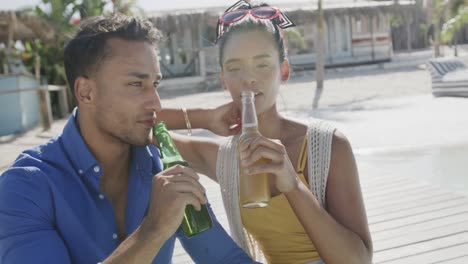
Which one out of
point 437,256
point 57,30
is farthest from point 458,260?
point 57,30

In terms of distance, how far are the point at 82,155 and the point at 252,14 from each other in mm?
976

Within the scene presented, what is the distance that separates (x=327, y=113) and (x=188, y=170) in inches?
448

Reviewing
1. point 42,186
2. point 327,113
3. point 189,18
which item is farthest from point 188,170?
point 189,18

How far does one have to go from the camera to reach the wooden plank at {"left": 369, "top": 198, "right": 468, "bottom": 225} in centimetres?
367

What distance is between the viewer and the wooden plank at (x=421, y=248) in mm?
2956

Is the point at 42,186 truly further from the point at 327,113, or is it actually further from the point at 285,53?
the point at 327,113

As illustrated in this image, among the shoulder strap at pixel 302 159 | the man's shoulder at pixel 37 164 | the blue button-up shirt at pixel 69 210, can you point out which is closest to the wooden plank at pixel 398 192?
the shoulder strap at pixel 302 159

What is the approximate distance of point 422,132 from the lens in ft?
31.1

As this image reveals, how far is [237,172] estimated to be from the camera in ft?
7.72

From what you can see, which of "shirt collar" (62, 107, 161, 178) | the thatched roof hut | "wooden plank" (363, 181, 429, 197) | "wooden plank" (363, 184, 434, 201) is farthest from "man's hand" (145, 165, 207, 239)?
the thatched roof hut

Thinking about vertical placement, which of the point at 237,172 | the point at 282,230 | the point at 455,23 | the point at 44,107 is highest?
the point at 455,23

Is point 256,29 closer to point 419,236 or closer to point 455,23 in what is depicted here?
point 419,236

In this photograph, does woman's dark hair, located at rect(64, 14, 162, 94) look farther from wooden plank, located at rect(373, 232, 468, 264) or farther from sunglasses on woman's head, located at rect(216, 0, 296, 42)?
wooden plank, located at rect(373, 232, 468, 264)

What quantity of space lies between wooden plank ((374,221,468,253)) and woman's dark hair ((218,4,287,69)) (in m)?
1.44
